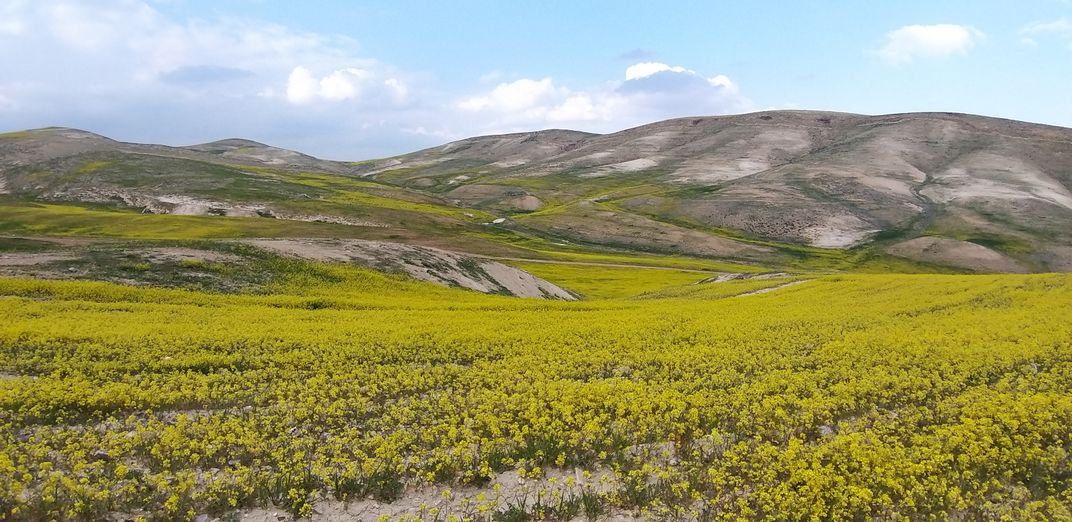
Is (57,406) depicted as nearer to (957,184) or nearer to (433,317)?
(433,317)

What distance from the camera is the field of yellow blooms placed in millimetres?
11023

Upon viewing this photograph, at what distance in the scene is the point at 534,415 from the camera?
14586mm

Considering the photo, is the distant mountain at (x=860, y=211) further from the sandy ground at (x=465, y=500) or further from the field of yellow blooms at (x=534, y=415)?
the sandy ground at (x=465, y=500)

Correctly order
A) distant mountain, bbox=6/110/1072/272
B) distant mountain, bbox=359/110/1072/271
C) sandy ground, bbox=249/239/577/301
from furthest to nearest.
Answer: distant mountain, bbox=6/110/1072/272, distant mountain, bbox=359/110/1072/271, sandy ground, bbox=249/239/577/301

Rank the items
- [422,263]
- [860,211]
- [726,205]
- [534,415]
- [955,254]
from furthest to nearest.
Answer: [726,205] < [860,211] < [955,254] < [422,263] < [534,415]

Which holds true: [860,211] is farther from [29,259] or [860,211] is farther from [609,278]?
[29,259]

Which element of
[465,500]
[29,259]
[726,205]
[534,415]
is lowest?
[465,500]

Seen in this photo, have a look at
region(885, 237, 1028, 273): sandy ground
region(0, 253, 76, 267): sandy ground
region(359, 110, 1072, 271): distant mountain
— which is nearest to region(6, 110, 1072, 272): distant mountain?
region(885, 237, 1028, 273): sandy ground

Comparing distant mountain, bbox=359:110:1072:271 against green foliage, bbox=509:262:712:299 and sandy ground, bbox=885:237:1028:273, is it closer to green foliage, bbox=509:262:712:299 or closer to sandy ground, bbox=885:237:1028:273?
sandy ground, bbox=885:237:1028:273

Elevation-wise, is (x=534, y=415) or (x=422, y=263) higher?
(x=422, y=263)

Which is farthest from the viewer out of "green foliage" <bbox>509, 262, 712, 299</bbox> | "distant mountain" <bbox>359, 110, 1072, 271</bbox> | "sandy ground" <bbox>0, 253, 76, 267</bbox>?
"distant mountain" <bbox>359, 110, 1072, 271</bbox>

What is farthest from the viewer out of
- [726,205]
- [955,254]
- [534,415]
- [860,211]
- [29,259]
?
[726,205]

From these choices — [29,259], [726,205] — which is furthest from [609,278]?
[726,205]

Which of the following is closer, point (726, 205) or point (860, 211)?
point (860, 211)
